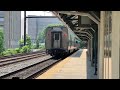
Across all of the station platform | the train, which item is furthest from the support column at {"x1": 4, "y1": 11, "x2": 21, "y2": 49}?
the station platform

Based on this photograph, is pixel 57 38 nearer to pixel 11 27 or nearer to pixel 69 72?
pixel 69 72

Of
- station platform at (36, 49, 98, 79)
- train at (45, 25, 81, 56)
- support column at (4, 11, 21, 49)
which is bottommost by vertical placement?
station platform at (36, 49, 98, 79)

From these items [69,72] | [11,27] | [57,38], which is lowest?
[69,72]

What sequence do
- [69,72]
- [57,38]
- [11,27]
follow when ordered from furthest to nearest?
1. [11,27]
2. [57,38]
3. [69,72]

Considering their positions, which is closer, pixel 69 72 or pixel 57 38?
pixel 69 72

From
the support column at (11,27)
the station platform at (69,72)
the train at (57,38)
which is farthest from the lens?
the support column at (11,27)

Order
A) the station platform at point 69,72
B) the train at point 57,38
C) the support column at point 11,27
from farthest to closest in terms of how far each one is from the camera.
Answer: the support column at point 11,27
the train at point 57,38
the station platform at point 69,72

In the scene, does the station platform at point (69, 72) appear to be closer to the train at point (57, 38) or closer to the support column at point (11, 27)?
the train at point (57, 38)

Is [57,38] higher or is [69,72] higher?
[57,38]

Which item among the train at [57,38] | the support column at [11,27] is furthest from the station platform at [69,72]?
the support column at [11,27]

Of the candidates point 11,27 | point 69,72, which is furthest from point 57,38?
point 11,27

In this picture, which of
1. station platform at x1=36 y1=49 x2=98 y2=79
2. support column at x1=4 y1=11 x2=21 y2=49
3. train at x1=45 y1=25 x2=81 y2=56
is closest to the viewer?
station platform at x1=36 y1=49 x2=98 y2=79

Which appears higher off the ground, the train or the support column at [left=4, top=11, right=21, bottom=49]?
the support column at [left=4, top=11, right=21, bottom=49]

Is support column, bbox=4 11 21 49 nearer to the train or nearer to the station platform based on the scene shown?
the train
